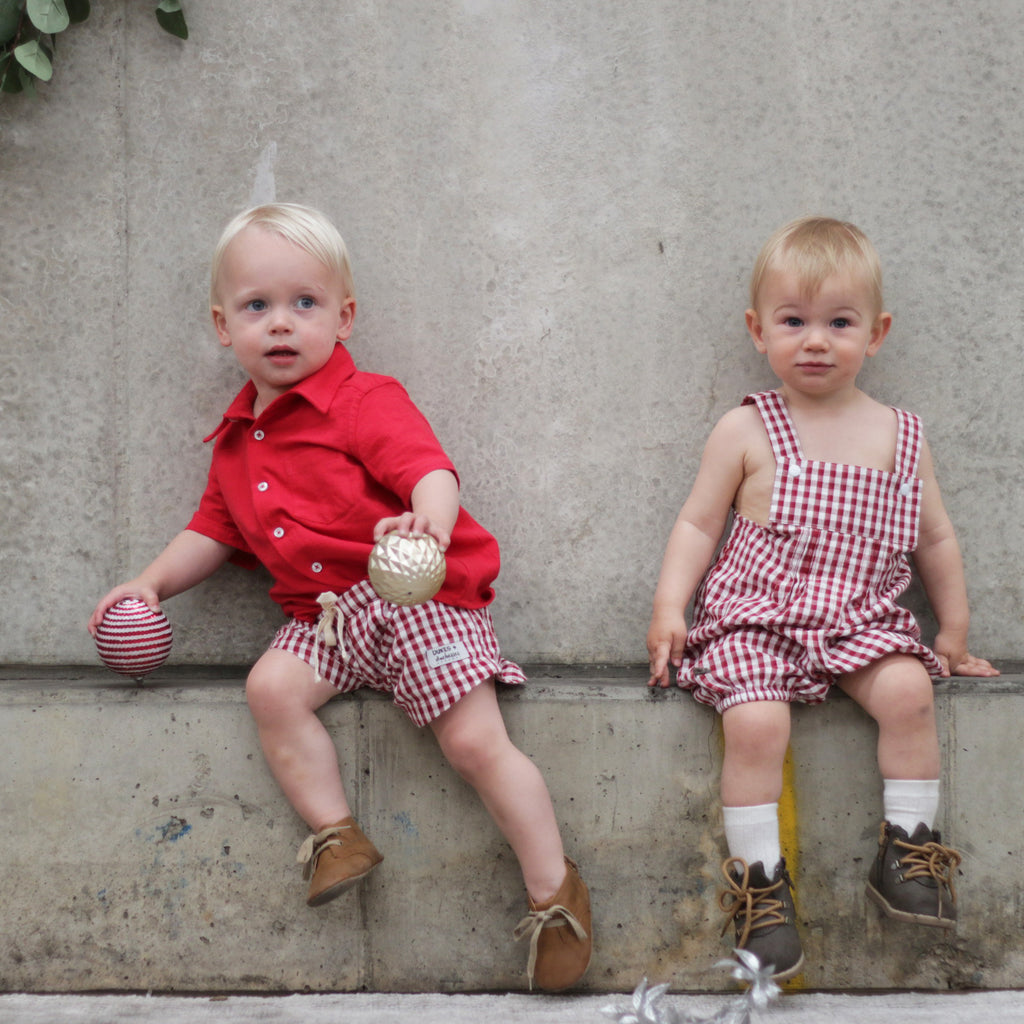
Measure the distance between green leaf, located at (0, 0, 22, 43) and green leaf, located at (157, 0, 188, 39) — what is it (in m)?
0.32

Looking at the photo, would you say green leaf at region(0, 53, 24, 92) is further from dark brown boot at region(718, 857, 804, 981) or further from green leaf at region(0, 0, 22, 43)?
dark brown boot at region(718, 857, 804, 981)

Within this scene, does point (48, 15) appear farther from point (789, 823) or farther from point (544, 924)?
point (789, 823)

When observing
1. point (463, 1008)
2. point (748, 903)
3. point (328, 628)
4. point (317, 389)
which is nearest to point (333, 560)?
point (328, 628)

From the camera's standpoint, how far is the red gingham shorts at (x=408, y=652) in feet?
6.34

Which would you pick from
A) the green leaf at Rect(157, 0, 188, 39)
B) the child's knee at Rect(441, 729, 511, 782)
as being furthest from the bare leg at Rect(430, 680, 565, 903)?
the green leaf at Rect(157, 0, 188, 39)

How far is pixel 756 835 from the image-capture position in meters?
1.90

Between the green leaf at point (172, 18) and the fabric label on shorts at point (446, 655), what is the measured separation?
1620mm

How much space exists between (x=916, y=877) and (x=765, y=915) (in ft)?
0.96

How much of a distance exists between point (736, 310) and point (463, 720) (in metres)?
1.18

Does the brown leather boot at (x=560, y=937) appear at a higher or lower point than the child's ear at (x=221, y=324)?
lower

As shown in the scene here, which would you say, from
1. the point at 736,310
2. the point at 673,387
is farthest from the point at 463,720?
the point at 736,310

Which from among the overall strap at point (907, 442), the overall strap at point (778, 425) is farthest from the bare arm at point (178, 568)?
the overall strap at point (907, 442)

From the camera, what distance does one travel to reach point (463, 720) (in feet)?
6.33

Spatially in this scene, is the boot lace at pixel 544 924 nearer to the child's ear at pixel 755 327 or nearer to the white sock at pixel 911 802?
the white sock at pixel 911 802
